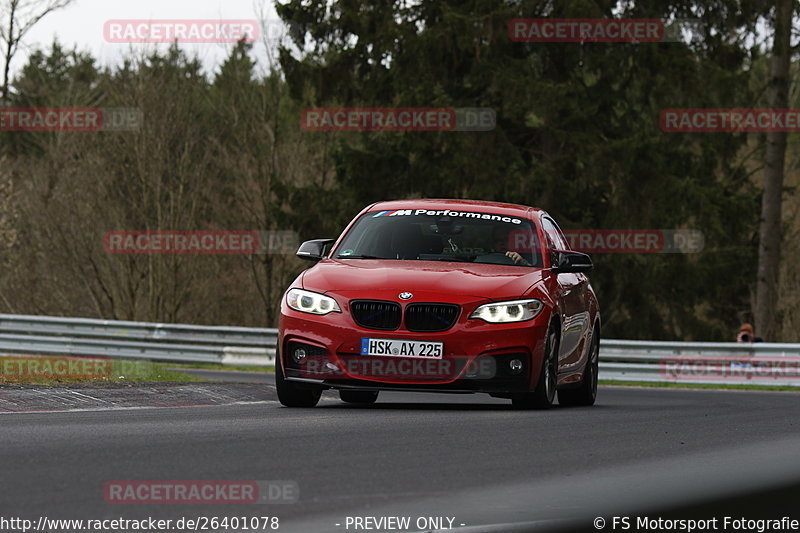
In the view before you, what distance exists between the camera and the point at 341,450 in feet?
25.7

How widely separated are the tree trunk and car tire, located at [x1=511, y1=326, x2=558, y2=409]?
21016mm

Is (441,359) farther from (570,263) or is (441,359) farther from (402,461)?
(402,461)

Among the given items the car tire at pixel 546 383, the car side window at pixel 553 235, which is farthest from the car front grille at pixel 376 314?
the car side window at pixel 553 235

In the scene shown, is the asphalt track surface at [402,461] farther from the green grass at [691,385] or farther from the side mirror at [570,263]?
the green grass at [691,385]

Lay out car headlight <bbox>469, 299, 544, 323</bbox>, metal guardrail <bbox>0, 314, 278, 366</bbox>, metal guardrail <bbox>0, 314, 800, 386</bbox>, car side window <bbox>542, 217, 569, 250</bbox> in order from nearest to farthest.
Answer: car headlight <bbox>469, 299, 544, 323</bbox>, car side window <bbox>542, 217, 569, 250</bbox>, metal guardrail <bbox>0, 314, 800, 386</bbox>, metal guardrail <bbox>0, 314, 278, 366</bbox>

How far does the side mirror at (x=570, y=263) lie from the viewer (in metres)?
12.1

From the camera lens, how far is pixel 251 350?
29.1 metres

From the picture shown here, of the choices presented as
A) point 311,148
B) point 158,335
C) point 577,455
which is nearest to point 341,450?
point 577,455

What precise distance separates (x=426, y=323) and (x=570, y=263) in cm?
188

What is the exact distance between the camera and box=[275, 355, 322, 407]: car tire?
37.3ft

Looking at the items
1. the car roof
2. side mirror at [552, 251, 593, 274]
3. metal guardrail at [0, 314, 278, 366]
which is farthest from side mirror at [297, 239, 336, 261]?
metal guardrail at [0, 314, 278, 366]

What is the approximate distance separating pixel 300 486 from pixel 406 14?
2832 centimetres

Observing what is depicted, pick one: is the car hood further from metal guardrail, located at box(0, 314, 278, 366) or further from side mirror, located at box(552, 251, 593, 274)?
metal guardrail, located at box(0, 314, 278, 366)

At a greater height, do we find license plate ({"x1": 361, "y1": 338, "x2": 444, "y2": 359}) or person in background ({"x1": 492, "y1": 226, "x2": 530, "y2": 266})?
person in background ({"x1": 492, "y1": 226, "x2": 530, "y2": 266})
